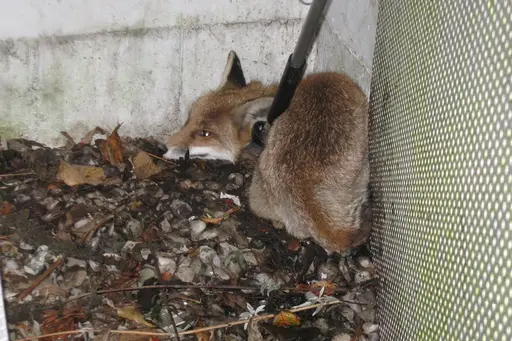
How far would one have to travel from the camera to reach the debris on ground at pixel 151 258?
3166 millimetres

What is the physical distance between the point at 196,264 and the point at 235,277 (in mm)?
265

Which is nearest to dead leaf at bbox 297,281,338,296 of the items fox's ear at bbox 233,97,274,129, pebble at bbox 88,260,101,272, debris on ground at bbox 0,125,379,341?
debris on ground at bbox 0,125,379,341

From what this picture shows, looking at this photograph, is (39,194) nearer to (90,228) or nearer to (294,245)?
(90,228)

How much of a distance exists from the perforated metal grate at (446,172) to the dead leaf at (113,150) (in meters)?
2.10

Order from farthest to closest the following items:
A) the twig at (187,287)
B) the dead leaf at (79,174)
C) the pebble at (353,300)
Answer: the dead leaf at (79,174) < the pebble at (353,300) < the twig at (187,287)

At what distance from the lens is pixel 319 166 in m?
3.45

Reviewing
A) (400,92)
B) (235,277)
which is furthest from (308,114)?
(235,277)

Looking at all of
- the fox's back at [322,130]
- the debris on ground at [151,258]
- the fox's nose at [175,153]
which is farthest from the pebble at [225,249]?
the fox's nose at [175,153]

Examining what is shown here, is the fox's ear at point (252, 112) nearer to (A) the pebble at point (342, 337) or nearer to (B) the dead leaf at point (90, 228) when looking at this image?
(B) the dead leaf at point (90, 228)

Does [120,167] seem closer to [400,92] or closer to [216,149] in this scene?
[216,149]

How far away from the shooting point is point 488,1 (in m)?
2.02

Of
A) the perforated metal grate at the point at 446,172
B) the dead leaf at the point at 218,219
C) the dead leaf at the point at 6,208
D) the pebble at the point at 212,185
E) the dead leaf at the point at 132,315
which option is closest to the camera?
the perforated metal grate at the point at 446,172

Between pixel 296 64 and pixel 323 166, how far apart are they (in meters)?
0.67

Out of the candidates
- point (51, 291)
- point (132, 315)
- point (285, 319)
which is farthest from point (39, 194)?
point (285, 319)
